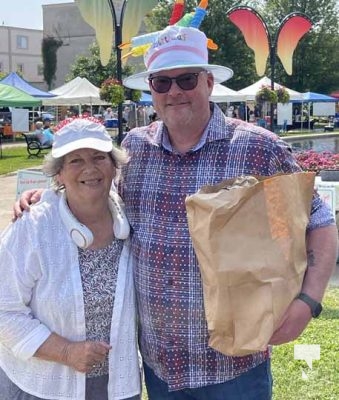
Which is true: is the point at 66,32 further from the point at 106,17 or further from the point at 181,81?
the point at 181,81

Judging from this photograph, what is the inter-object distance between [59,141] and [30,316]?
2.17 feet

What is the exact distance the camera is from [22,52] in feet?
240

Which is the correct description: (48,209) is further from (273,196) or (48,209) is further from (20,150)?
(20,150)

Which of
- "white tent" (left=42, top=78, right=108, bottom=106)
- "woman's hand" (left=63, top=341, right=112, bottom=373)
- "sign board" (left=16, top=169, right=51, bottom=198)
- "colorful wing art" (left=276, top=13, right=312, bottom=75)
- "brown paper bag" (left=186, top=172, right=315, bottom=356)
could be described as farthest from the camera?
"white tent" (left=42, top=78, right=108, bottom=106)

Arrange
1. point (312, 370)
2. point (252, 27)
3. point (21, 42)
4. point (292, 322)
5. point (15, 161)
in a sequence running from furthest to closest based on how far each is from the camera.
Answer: point (21, 42) < point (15, 161) < point (252, 27) < point (312, 370) < point (292, 322)

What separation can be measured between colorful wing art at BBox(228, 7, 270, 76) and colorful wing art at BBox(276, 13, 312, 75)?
1.93ft

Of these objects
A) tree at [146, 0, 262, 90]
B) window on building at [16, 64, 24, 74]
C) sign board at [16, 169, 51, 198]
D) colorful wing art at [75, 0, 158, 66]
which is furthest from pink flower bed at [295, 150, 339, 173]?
window on building at [16, 64, 24, 74]

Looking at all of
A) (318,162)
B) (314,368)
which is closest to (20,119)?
(318,162)

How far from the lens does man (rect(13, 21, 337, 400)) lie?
7.34 feet

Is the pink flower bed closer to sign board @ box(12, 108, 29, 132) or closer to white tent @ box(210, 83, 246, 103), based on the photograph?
white tent @ box(210, 83, 246, 103)

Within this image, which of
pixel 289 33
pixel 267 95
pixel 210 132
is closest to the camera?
pixel 210 132

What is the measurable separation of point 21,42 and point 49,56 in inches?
374

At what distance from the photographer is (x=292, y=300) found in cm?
198

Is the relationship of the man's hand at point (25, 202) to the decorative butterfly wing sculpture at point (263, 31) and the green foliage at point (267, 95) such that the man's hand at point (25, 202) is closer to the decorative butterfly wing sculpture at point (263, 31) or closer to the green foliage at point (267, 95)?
the decorative butterfly wing sculpture at point (263, 31)
